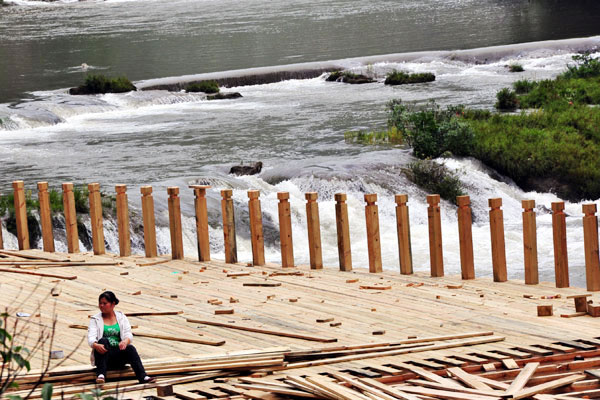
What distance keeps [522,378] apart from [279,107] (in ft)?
84.2

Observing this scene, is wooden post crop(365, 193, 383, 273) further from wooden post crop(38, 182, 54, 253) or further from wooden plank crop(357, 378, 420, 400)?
wooden plank crop(357, 378, 420, 400)

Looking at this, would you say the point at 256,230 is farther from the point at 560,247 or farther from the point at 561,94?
the point at 561,94

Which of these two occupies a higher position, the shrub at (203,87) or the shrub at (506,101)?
the shrub at (203,87)

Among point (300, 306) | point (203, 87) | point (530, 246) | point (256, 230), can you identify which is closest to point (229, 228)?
point (256, 230)

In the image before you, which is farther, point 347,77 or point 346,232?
point 347,77

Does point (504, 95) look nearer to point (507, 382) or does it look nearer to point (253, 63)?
point (253, 63)

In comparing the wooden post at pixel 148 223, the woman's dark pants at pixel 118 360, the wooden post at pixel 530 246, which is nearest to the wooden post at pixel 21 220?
the wooden post at pixel 148 223

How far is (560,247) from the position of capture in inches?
419

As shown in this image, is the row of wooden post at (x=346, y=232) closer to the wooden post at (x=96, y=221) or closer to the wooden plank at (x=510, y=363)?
the wooden post at (x=96, y=221)

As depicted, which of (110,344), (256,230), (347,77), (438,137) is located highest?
(110,344)

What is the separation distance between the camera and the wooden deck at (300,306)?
8.24 meters

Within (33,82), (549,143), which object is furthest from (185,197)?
(33,82)

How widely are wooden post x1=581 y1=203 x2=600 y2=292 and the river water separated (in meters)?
4.46

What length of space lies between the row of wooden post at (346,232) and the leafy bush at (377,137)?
12.6 m
